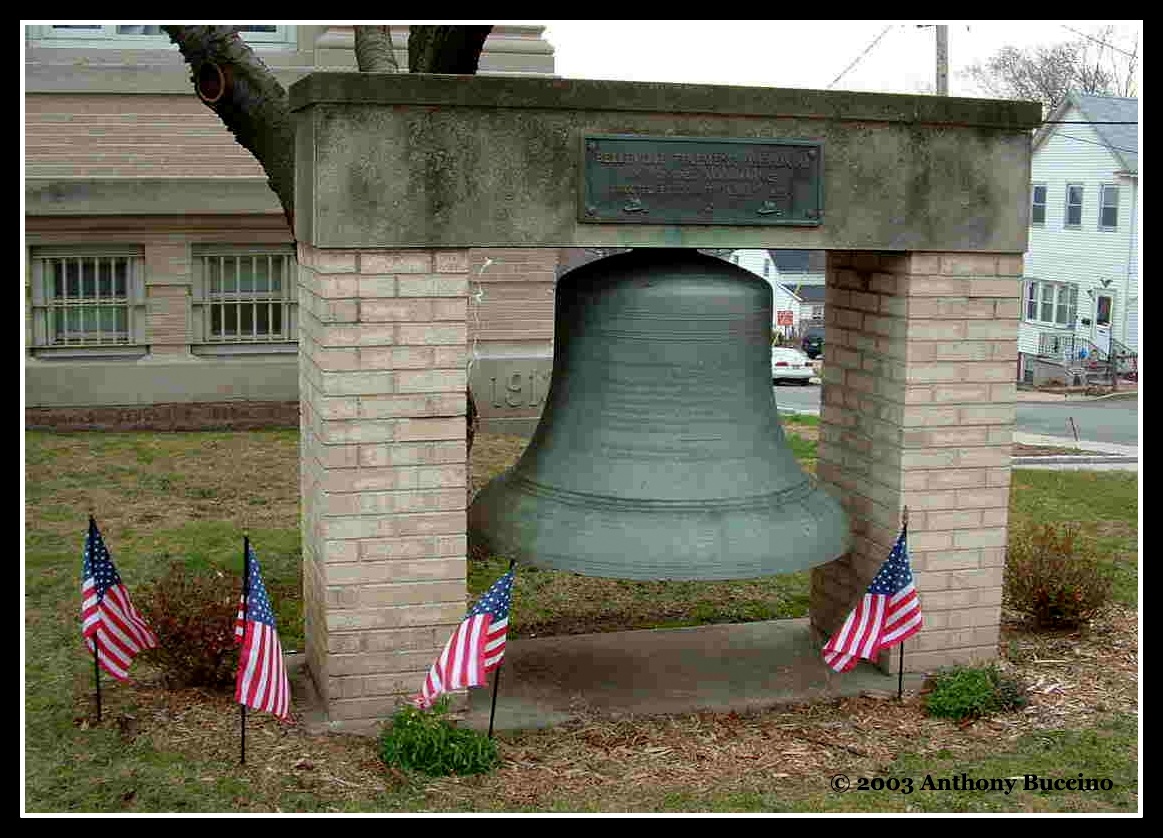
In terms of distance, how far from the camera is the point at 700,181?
23.7 feet

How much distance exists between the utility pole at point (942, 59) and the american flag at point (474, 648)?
18367 millimetres

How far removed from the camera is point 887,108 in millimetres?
7434

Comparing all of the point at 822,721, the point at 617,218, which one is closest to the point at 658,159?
the point at 617,218

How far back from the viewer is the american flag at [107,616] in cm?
725

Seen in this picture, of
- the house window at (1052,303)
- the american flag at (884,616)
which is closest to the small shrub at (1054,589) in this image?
the american flag at (884,616)

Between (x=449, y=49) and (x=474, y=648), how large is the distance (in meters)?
4.27

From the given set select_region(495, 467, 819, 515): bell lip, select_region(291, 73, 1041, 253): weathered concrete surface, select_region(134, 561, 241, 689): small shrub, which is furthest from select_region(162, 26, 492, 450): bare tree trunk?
select_region(495, 467, 819, 515): bell lip

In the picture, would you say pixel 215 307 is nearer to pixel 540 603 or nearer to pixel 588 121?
pixel 540 603

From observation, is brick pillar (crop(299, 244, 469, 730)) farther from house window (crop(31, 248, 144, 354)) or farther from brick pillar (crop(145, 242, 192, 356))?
house window (crop(31, 248, 144, 354))

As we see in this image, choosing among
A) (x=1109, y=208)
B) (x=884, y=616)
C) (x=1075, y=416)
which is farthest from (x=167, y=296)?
(x=1109, y=208)

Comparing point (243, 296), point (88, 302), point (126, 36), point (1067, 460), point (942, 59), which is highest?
point (942, 59)

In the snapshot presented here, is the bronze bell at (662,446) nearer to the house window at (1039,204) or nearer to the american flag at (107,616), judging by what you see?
the american flag at (107,616)

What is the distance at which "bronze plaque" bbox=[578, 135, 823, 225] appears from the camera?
7086mm

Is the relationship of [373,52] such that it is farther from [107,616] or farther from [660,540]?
[660,540]
